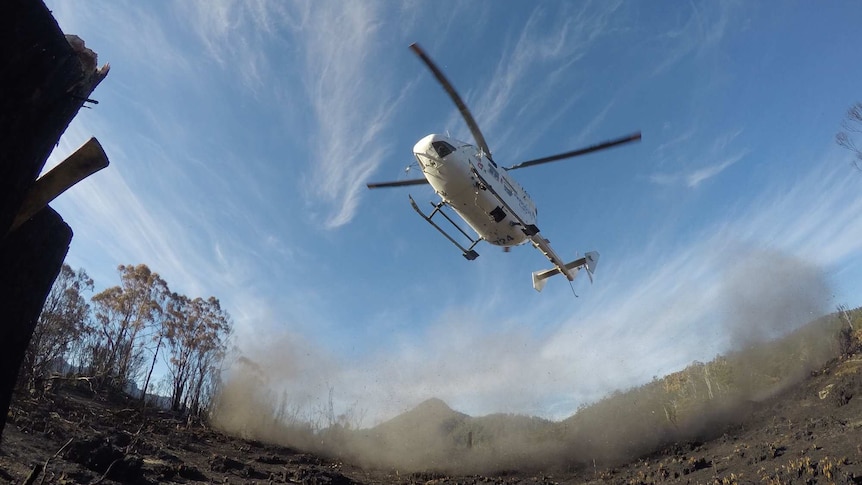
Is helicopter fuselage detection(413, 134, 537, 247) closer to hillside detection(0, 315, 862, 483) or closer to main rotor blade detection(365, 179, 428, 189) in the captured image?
main rotor blade detection(365, 179, 428, 189)

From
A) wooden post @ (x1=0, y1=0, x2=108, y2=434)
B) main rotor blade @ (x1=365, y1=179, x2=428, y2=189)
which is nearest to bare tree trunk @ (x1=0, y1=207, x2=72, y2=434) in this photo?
wooden post @ (x1=0, y1=0, x2=108, y2=434)

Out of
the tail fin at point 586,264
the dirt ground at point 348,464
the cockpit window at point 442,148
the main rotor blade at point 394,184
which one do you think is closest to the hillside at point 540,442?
the dirt ground at point 348,464

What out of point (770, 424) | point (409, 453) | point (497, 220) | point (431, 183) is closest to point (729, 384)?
point (770, 424)

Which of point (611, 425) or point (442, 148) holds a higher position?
point (442, 148)

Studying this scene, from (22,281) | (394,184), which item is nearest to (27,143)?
(22,281)

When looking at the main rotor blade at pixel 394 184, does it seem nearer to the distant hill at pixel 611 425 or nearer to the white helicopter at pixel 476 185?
the white helicopter at pixel 476 185

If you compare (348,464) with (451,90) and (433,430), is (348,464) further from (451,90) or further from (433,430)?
(451,90)

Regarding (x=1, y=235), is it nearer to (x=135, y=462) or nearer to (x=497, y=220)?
(x=497, y=220)
